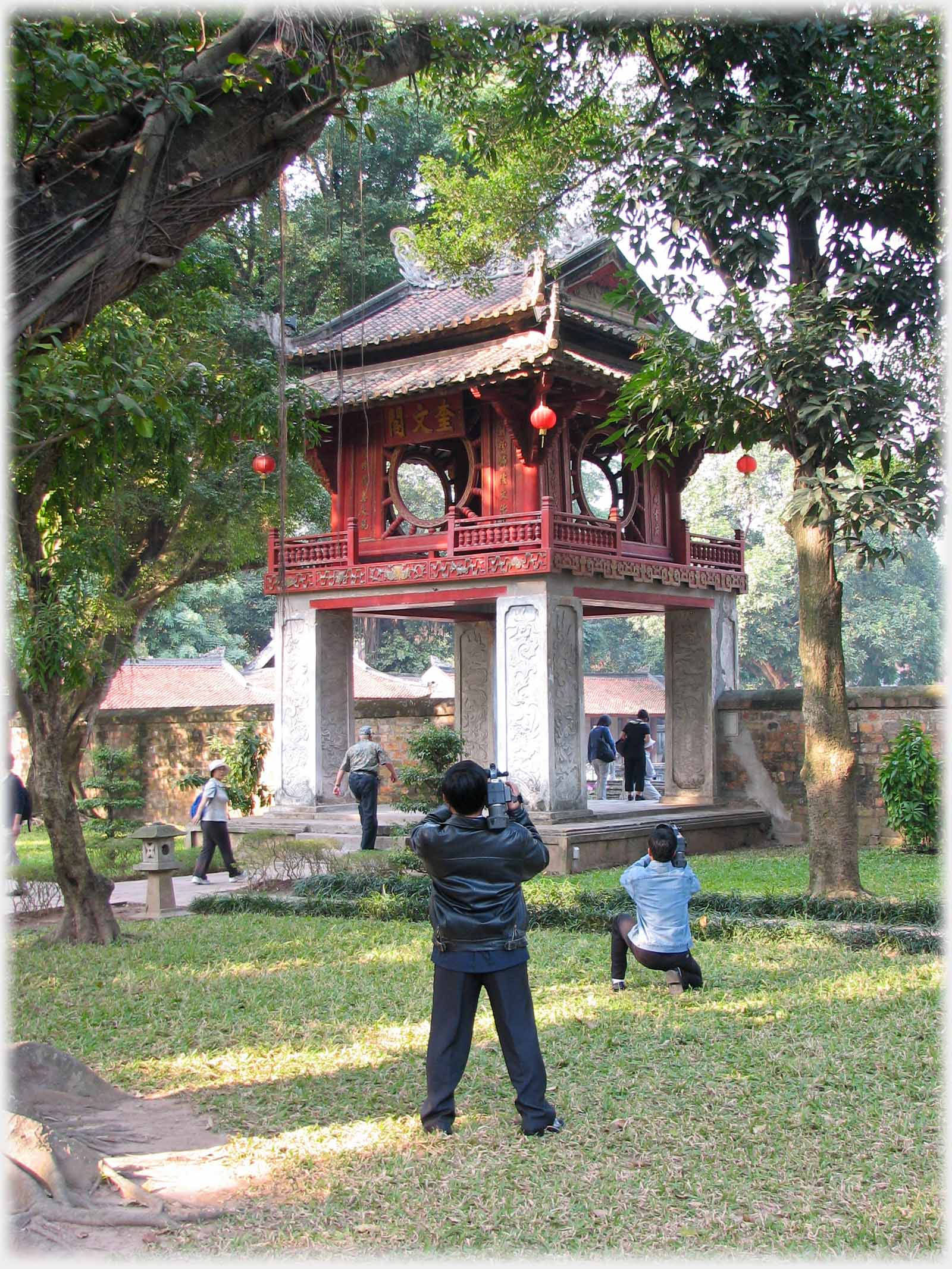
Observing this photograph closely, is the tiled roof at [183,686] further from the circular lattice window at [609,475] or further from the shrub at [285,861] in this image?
the shrub at [285,861]

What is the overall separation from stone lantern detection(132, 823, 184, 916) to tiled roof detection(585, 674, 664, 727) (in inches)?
901

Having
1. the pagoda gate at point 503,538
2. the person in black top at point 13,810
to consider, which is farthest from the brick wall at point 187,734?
the person in black top at point 13,810

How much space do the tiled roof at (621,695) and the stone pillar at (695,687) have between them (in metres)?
15.6

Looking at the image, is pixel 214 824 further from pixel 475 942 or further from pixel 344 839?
pixel 475 942

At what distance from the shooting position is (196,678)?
29.3 meters

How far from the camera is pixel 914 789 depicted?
14641mm

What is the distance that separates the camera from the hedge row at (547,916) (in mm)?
8789

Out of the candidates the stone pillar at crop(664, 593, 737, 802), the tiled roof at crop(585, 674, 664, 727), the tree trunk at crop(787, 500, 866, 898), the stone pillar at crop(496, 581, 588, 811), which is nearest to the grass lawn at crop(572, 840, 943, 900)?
the tree trunk at crop(787, 500, 866, 898)

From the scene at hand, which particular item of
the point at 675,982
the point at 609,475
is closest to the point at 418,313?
the point at 609,475

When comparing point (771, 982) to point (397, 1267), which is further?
point (771, 982)

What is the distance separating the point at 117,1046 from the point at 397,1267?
3.23 metres

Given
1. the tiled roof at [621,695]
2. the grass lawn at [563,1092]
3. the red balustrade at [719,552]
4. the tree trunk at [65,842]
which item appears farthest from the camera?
the tiled roof at [621,695]

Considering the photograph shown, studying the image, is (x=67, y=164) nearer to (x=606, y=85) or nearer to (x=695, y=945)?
(x=695, y=945)

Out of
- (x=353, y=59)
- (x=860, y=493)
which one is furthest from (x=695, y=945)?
(x=353, y=59)
